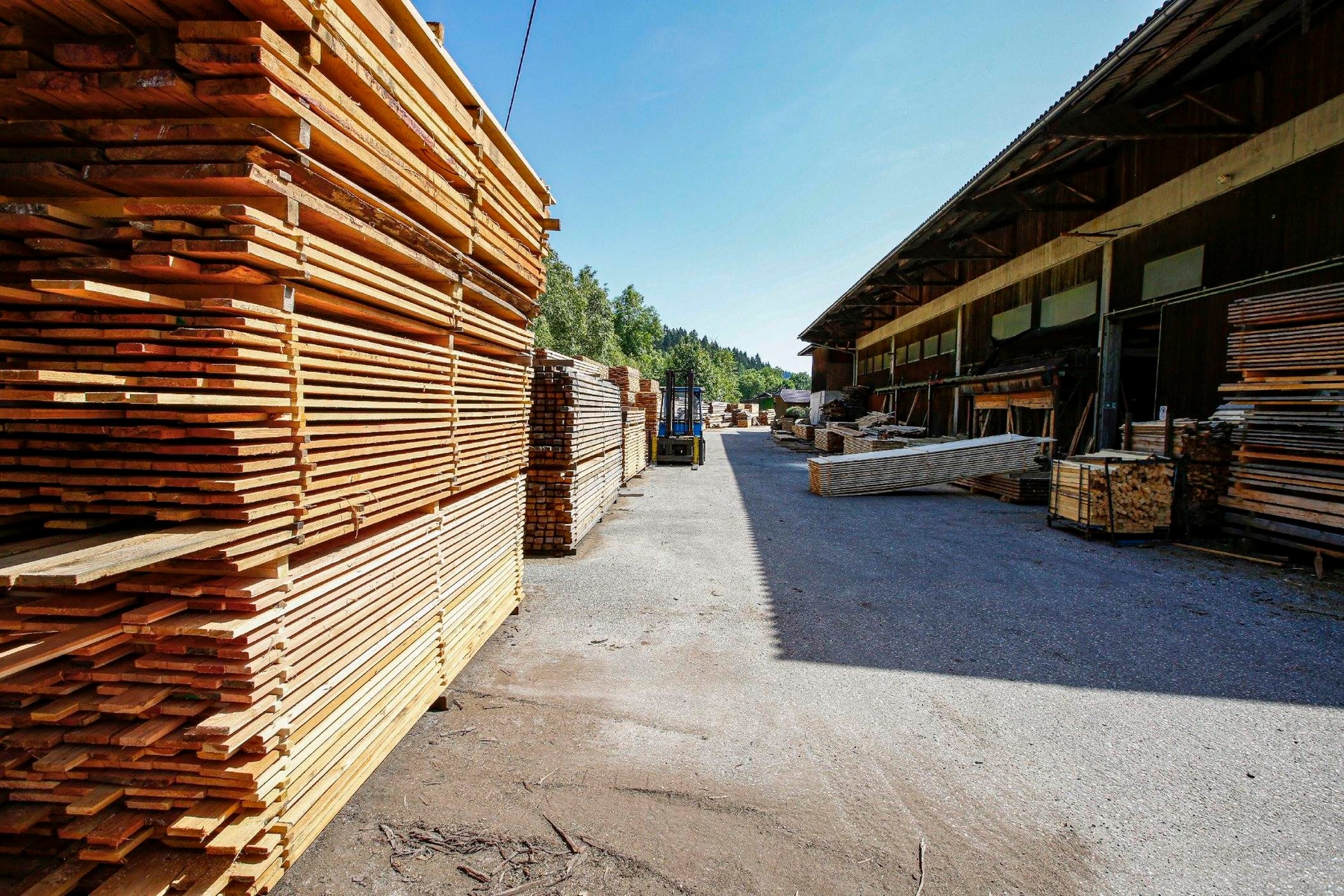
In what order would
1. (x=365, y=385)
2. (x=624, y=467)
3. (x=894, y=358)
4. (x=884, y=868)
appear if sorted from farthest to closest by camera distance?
(x=894, y=358) → (x=624, y=467) → (x=365, y=385) → (x=884, y=868)

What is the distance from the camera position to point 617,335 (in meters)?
61.5

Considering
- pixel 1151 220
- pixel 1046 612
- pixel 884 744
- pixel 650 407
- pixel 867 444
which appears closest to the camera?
pixel 884 744

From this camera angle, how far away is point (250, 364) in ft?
7.55

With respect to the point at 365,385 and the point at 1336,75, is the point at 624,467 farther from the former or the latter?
the point at 1336,75

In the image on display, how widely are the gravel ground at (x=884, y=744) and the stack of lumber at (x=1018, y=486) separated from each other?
5388 mm

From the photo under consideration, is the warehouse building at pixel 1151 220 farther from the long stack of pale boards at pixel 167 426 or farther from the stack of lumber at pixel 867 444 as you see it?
the long stack of pale boards at pixel 167 426

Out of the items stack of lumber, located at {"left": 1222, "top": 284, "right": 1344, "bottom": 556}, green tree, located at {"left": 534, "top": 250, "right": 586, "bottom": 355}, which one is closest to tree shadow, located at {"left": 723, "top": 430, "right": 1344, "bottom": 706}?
stack of lumber, located at {"left": 1222, "top": 284, "right": 1344, "bottom": 556}

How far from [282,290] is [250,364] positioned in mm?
355

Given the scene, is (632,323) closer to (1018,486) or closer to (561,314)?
(561,314)

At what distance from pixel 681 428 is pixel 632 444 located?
5.29 m

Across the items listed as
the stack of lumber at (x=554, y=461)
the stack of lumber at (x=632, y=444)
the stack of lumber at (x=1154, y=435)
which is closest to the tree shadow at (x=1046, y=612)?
the stack of lumber at (x=1154, y=435)

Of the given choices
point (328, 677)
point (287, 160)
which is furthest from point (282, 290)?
point (328, 677)

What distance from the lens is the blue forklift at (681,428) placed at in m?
21.1

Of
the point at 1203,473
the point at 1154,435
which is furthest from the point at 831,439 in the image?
the point at 1203,473
